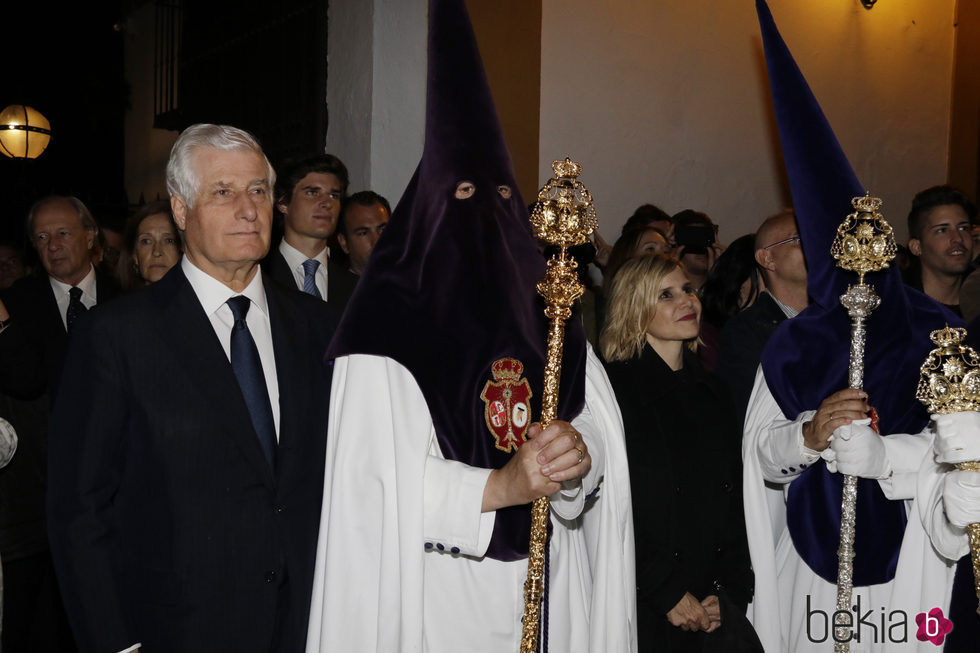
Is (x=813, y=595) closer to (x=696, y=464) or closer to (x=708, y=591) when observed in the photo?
(x=708, y=591)

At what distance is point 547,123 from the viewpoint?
6352mm

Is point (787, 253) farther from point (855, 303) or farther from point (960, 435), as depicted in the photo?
point (960, 435)

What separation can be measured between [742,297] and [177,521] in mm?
3394

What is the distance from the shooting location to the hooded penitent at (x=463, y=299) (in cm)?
281

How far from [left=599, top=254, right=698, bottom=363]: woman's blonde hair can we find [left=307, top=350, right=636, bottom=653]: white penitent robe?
0.99m

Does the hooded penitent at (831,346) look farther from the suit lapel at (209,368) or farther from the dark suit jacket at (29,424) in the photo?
the dark suit jacket at (29,424)

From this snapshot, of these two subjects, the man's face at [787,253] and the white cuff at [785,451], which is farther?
the man's face at [787,253]

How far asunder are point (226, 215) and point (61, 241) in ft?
7.51

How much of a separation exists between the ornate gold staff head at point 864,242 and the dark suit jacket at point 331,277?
234 centimetres

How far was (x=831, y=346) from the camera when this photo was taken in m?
3.52

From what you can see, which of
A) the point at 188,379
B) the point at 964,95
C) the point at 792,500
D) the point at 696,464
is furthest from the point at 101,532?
the point at 964,95

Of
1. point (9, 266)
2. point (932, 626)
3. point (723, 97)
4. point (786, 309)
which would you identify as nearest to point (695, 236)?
point (786, 309)

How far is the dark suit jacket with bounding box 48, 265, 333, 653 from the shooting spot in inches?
101
